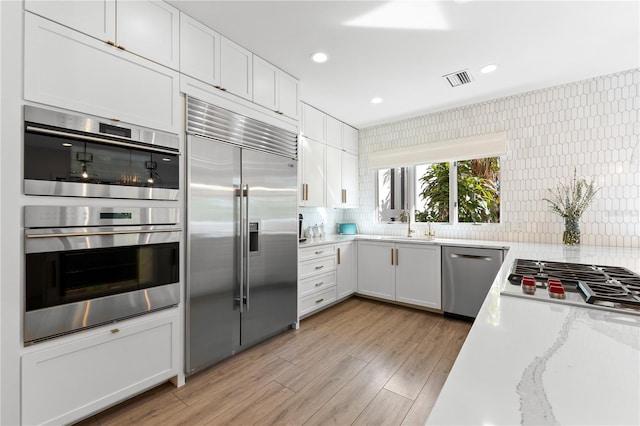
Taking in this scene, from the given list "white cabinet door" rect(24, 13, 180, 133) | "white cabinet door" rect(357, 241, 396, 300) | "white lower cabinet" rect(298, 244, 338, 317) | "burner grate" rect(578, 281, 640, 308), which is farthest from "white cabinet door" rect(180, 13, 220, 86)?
"white cabinet door" rect(357, 241, 396, 300)

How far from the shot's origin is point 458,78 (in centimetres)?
298

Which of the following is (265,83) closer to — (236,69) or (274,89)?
(274,89)

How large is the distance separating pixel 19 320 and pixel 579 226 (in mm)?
4555

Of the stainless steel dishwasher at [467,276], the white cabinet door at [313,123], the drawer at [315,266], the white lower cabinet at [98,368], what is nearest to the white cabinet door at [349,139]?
the white cabinet door at [313,123]

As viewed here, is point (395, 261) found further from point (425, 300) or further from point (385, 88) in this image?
point (385, 88)

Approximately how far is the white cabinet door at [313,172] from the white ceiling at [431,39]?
70cm

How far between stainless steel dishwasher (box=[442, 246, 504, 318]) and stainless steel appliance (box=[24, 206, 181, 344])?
283 centimetres

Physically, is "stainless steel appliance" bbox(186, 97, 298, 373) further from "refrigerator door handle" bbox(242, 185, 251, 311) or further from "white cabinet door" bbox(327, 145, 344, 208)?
"white cabinet door" bbox(327, 145, 344, 208)

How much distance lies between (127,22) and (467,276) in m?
3.73

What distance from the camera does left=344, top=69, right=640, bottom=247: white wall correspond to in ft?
9.20

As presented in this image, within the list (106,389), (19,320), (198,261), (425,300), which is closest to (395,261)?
(425,300)

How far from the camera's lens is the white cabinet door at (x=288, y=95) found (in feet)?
9.33

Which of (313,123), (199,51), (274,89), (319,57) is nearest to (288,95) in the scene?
(274,89)

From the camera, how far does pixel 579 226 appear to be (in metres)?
2.98
